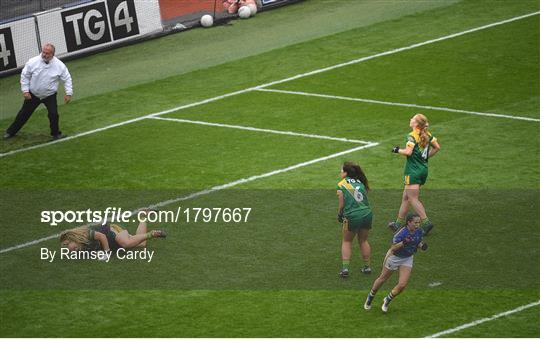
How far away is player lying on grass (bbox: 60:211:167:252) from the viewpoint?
57.1 feet

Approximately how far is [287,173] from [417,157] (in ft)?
12.7

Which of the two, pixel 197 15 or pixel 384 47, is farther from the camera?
pixel 197 15

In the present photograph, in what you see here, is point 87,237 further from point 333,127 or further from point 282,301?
point 333,127

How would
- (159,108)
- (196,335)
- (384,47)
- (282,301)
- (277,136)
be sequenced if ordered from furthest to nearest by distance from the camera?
1. (384,47)
2. (159,108)
3. (277,136)
4. (282,301)
5. (196,335)

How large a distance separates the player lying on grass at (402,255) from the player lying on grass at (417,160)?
9.16ft

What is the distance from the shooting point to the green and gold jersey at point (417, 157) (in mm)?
17641

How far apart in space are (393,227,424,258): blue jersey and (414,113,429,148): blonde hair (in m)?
2.99

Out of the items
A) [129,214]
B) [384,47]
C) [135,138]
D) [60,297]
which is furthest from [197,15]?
[60,297]

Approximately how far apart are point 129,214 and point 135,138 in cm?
448

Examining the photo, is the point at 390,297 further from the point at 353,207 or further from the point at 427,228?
the point at 427,228

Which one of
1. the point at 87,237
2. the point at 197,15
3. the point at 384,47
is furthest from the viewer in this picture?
the point at 197,15

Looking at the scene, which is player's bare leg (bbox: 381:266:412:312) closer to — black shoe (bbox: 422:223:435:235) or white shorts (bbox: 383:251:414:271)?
white shorts (bbox: 383:251:414:271)

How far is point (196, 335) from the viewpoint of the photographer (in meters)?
14.8

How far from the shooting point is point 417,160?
702 inches
